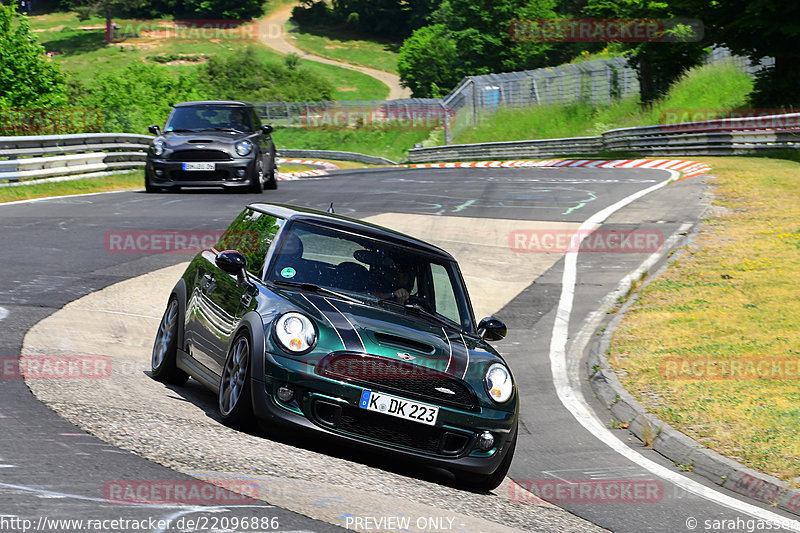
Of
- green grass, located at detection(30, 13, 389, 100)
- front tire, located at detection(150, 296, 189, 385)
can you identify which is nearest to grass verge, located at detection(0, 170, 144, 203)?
front tire, located at detection(150, 296, 189, 385)

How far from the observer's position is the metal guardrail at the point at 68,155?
22.0 metres

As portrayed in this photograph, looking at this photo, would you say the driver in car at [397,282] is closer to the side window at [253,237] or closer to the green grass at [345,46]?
the side window at [253,237]

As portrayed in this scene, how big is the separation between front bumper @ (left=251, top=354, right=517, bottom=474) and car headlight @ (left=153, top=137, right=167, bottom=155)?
51.8 feet

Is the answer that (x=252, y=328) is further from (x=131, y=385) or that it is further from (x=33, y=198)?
(x=33, y=198)

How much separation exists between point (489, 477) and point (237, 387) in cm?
170

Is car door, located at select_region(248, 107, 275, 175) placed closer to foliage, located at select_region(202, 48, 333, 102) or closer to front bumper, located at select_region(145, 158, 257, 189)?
front bumper, located at select_region(145, 158, 257, 189)

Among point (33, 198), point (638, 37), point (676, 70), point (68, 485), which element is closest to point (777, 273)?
point (68, 485)

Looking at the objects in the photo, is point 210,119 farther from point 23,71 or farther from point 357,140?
point 357,140

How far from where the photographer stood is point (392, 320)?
669cm

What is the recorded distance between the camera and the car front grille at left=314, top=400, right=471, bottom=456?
242 inches

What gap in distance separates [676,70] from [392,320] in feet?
140

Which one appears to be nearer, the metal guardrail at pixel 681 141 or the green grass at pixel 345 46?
the metal guardrail at pixel 681 141

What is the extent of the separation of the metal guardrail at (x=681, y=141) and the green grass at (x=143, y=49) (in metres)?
63.0

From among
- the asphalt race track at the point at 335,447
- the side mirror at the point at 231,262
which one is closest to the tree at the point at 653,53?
the asphalt race track at the point at 335,447
